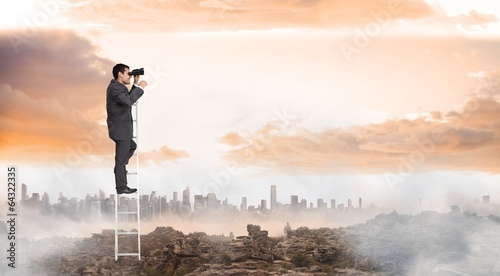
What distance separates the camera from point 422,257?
1658 centimetres

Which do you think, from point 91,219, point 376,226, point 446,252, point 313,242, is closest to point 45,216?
point 91,219

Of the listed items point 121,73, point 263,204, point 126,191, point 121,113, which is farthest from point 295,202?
point 121,73

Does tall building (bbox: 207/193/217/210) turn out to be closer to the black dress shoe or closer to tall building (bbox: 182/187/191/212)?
tall building (bbox: 182/187/191/212)

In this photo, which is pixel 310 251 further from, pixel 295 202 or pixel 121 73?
pixel 121 73

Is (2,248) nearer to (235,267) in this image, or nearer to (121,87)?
(235,267)

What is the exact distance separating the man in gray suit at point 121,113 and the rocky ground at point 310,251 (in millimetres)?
6484

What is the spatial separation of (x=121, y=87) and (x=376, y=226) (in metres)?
8.69

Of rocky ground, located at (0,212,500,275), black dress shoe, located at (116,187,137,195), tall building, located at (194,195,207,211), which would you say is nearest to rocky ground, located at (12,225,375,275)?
rocky ground, located at (0,212,500,275)

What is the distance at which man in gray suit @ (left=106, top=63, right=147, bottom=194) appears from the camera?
973 centimetres

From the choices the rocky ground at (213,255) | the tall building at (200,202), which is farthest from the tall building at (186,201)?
the rocky ground at (213,255)

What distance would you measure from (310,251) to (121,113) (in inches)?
316

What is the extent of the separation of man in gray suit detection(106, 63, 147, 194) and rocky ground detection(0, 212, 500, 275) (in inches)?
255

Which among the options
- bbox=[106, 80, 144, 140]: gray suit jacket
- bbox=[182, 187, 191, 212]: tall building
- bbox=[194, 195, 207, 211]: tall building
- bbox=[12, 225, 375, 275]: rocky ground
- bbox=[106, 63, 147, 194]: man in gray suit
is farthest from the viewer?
bbox=[12, 225, 375, 275]: rocky ground

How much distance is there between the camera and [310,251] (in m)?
17.0
